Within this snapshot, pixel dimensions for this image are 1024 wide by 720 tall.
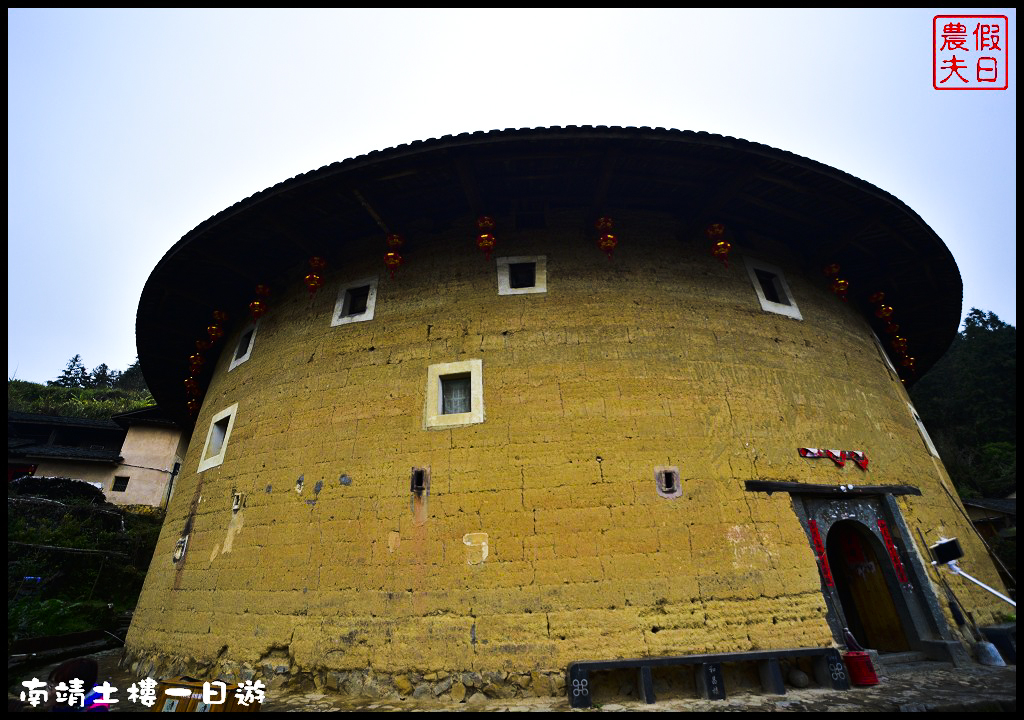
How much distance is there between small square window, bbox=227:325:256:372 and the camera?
1015 centimetres

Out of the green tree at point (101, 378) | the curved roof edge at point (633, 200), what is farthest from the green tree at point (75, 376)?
the curved roof edge at point (633, 200)

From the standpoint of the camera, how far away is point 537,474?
6.71 meters

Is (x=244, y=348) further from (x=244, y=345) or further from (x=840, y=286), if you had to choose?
(x=840, y=286)

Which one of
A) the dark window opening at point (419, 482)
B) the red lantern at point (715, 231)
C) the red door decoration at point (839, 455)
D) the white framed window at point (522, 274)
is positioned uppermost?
the red lantern at point (715, 231)

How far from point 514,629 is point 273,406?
5.39 m

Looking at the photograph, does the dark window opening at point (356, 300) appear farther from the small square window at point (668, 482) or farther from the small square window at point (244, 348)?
the small square window at point (668, 482)

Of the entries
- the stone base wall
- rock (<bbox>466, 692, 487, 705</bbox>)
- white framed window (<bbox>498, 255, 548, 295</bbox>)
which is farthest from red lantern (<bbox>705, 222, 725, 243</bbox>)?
rock (<bbox>466, 692, 487, 705</bbox>)

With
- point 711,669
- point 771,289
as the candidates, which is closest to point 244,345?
point 711,669

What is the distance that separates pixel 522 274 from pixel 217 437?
6.59 metres

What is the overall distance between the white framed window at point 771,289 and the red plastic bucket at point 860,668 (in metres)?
5.08

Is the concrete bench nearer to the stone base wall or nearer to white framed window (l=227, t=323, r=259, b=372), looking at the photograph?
the stone base wall

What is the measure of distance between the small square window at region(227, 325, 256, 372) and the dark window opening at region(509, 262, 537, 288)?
5475 millimetres

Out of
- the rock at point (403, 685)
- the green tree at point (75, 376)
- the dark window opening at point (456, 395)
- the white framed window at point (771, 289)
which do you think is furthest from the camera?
the green tree at point (75, 376)

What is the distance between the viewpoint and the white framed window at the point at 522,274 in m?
8.27
